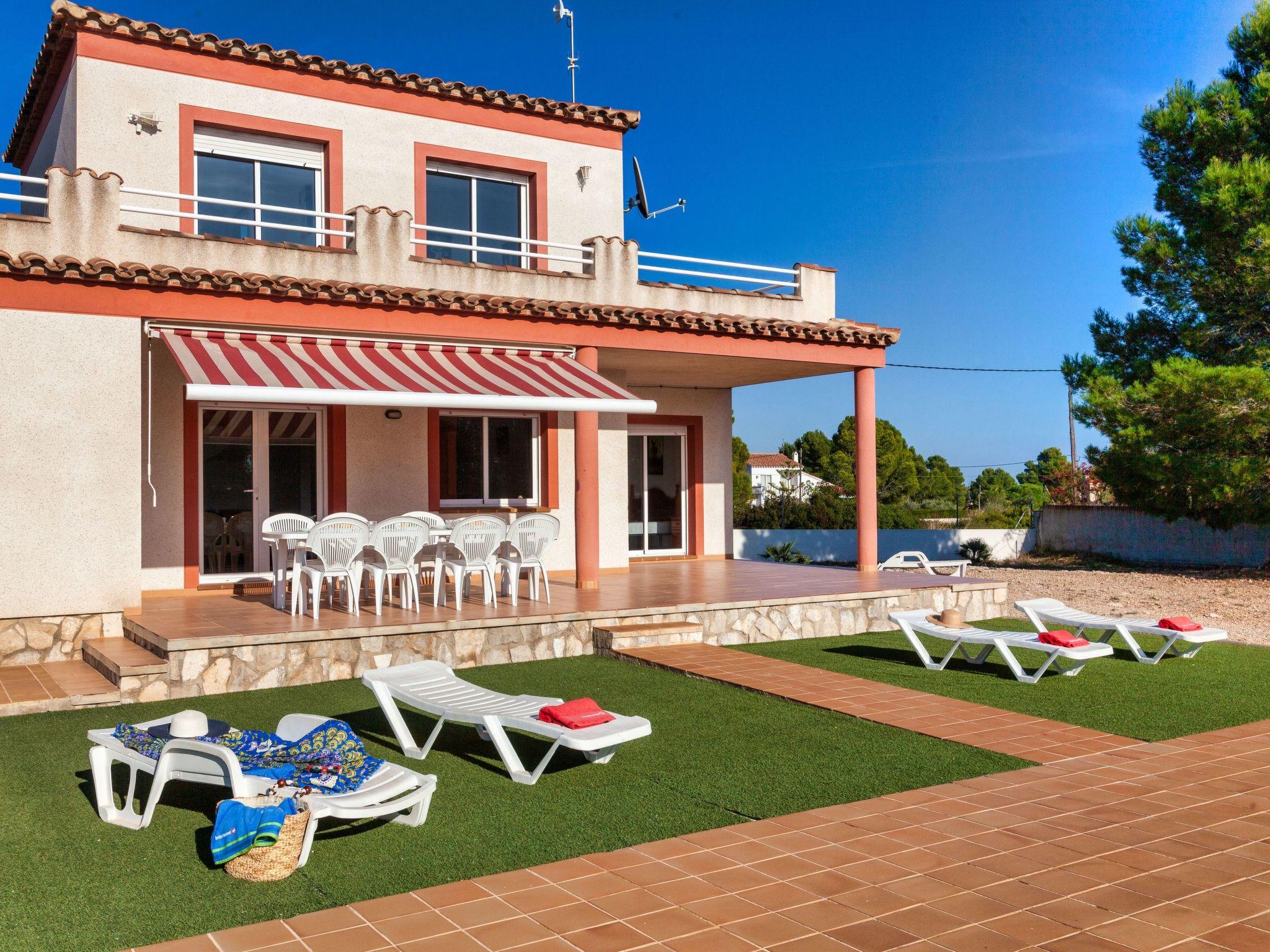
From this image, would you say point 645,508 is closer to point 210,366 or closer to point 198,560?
point 198,560

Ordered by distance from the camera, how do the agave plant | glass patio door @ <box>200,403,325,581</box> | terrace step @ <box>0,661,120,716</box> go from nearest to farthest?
terrace step @ <box>0,661,120,716</box> < glass patio door @ <box>200,403,325,581</box> < the agave plant

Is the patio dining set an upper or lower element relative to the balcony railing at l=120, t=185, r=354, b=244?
lower

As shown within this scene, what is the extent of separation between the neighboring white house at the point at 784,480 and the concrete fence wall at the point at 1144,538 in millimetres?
11431

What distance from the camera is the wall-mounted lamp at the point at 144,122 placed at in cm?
1730

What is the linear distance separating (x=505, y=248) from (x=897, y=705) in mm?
13742

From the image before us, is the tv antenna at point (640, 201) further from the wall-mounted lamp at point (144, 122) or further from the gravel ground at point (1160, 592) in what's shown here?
the gravel ground at point (1160, 592)

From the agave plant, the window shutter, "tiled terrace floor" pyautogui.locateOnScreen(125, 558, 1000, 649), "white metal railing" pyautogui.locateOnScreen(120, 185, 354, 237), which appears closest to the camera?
"tiled terrace floor" pyautogui.locateOnScreen(125, 558, 1000, 649)

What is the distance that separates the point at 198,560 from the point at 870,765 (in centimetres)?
1271

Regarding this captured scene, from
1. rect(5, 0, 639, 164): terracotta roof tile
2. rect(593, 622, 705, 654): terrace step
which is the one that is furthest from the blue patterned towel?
rect(5, 0, 639, 164): terracotta roof tile

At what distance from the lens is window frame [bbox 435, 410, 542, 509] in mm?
19750

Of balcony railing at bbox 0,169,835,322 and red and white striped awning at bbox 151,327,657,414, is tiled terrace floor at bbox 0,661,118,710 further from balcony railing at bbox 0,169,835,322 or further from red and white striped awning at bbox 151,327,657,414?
balcony railing at bbox 0,169,835,322

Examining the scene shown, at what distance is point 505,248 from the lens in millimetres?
21234

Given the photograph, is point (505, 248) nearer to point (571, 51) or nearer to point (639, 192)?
point (639, 192)

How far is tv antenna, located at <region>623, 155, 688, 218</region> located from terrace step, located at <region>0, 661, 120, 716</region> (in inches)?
585
